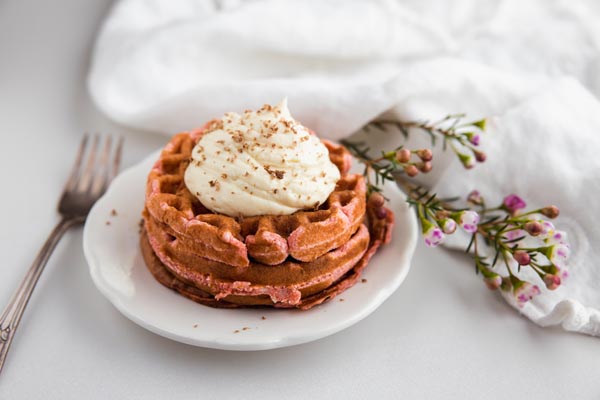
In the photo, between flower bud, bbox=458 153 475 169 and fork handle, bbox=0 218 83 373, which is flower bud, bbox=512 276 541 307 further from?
fork handle, bbox=0 218 83 373

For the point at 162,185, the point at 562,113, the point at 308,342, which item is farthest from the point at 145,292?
the point at 562,113

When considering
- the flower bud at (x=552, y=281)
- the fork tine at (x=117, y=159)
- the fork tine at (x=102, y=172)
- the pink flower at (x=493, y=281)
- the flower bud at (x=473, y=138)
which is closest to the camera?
the flower bud at (x=552, y=281)

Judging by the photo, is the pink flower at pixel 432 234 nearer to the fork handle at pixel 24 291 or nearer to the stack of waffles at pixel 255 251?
the stack of waffles at pixel 255 251

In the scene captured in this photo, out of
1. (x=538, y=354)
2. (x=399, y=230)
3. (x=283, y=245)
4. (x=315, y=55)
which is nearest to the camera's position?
(x=283, y=245)

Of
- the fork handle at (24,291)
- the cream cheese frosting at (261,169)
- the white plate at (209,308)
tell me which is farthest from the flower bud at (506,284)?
the fork handle at (24,291)

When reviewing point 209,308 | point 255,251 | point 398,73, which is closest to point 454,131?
point 398,73

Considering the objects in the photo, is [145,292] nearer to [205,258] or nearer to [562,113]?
[205,258]
